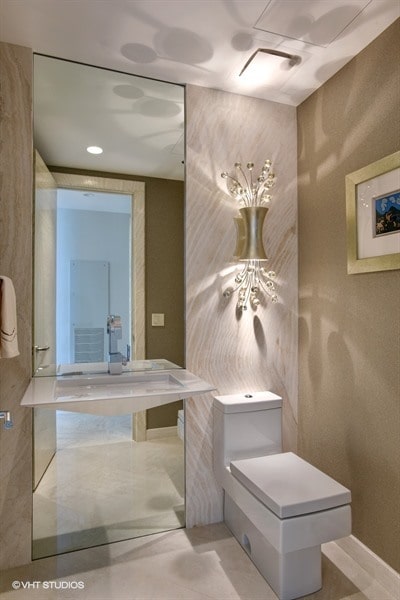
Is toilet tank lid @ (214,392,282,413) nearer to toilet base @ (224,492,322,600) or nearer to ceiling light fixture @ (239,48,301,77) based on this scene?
toilet base @ (224,492,322,600)

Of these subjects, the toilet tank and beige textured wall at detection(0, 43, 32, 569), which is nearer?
beige textured wall at detection(0, 43, 32, 569)

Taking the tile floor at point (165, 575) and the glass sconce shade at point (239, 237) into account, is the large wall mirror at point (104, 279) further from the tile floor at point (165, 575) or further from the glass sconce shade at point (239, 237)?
the glass sconce shade at point (239, 237)

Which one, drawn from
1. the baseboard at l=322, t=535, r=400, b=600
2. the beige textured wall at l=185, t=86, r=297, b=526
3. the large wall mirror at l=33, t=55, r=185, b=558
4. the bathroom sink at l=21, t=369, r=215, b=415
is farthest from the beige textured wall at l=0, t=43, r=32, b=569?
the baseboard at l=322, t=535, r=400, b=600

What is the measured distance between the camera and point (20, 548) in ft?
5.63

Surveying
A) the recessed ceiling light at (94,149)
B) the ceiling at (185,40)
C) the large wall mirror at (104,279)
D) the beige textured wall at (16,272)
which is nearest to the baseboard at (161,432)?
the large wall mirror at (104,279)

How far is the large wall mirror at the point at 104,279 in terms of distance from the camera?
183cm

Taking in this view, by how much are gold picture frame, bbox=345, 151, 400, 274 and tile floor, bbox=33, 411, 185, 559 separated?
4.71ft

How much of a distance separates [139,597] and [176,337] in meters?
1.20

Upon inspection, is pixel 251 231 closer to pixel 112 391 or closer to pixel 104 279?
pixel 104 279

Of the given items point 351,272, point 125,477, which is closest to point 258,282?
point 351,272

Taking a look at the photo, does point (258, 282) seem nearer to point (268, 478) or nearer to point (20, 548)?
point (268, 478)

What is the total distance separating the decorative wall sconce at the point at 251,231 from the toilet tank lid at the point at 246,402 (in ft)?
1.73

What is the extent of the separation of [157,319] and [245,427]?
0.79m

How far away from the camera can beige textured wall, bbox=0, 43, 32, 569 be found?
5.58 feet
